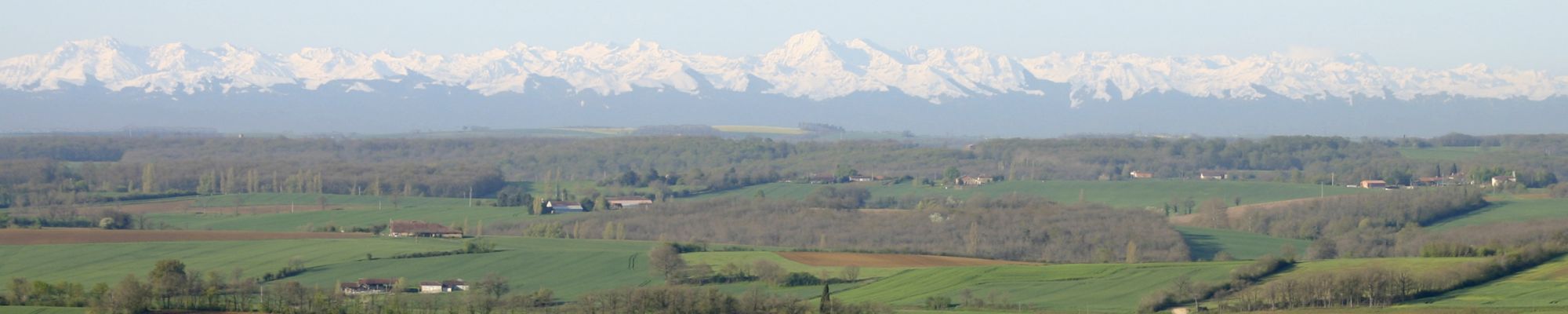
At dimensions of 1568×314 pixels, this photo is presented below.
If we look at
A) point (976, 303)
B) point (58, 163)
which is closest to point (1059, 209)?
point (976, 303)

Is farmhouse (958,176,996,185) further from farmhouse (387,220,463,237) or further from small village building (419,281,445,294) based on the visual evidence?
small village building (419,281,445,294)

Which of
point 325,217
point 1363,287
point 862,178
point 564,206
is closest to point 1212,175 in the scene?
point 862,178

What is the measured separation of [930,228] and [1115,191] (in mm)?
27612

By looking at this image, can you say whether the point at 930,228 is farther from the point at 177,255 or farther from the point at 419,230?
the point at 177,255

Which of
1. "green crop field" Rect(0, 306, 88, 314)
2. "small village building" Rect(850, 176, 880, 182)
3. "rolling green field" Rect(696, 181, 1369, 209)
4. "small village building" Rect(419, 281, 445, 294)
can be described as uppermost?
"small village building" Rect(850, 176, 880, 182)

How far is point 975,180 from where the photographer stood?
117125mm

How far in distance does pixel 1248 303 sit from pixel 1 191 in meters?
62.2

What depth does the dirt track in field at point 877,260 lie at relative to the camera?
66.1 metres

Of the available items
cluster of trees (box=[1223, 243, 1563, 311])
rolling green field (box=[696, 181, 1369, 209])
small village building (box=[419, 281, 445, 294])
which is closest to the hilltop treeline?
rolling green field (box=[696, 181, 1369, 209])

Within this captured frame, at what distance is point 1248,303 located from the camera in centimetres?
5219

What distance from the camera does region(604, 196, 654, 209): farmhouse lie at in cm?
9618

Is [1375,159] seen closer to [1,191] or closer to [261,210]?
[261,210]

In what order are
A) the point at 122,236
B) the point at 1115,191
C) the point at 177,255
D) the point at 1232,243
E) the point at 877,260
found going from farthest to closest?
1. the point at 1115,191
2. the point at 1232,243
3. the point at 122,236
4. the point at 877,260
5. the point at 177,255

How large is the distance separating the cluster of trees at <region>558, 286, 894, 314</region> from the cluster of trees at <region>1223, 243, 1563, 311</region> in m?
9.32
